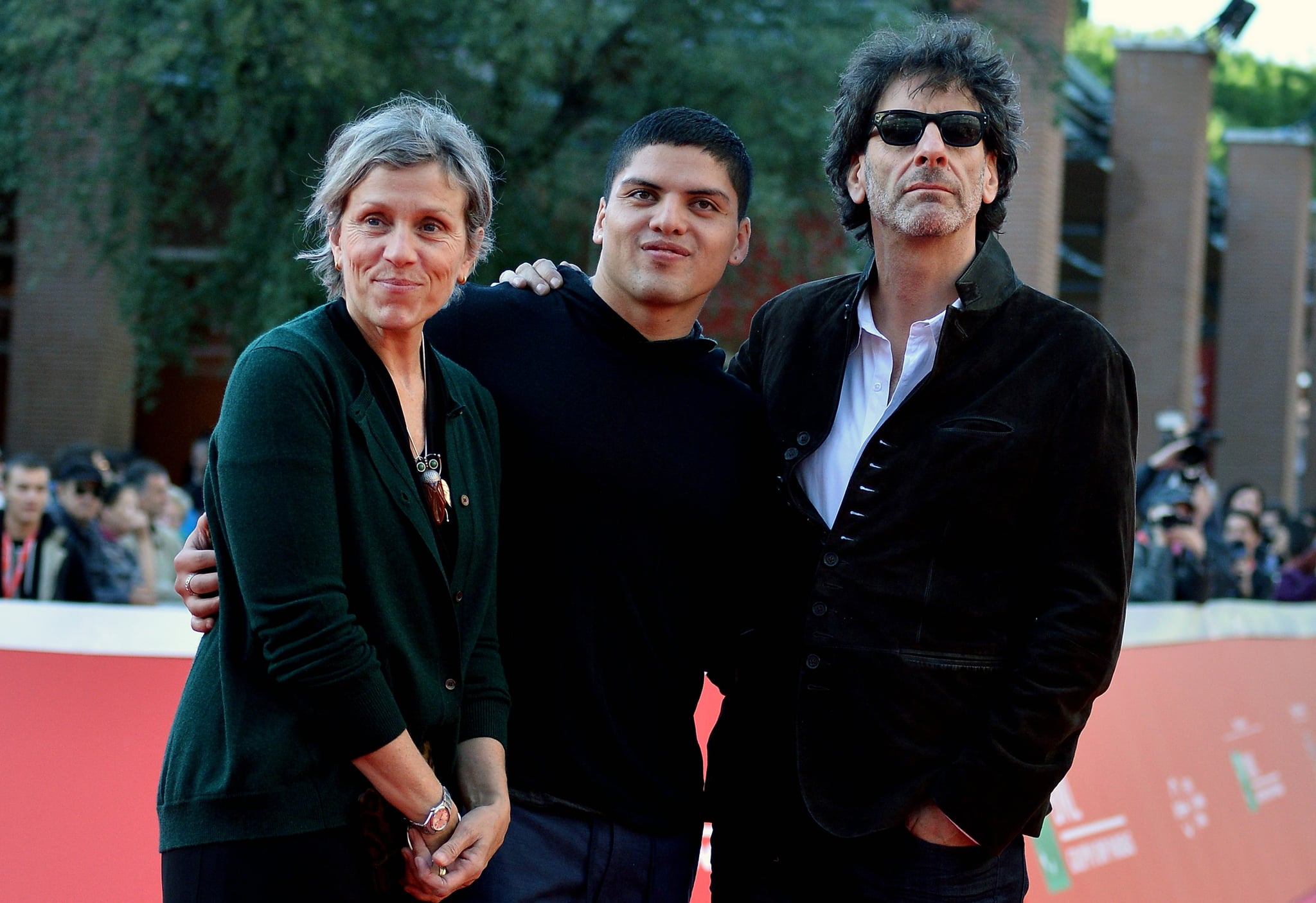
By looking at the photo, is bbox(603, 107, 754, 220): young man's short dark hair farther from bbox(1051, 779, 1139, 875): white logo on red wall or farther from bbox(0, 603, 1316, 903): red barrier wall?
bbox(1051, 779, 1139, 875): white logo on red wall

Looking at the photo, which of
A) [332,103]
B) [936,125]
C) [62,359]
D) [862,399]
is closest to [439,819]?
[862,399]

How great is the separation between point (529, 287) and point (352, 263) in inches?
28.9

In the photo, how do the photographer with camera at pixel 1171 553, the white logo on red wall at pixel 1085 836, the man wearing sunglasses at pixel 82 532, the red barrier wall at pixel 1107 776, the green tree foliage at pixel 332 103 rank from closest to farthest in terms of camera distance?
the red barrier wall at pixel 1107 776
the white logo on red wall at pixel 1085 836
the man wearing sunglasses at pixel 82 532
the photographer with camera at pixel 1171 553
the green tree foliage at pixel 332 103

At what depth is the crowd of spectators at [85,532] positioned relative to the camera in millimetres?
7051

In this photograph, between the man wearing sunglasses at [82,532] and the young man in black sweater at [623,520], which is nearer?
the young man in black sweater at [623,520]

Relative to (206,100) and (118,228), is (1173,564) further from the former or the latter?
(118,228)

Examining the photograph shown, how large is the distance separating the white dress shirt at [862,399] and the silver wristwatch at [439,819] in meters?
1.02

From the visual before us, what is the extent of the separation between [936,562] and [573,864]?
938mm

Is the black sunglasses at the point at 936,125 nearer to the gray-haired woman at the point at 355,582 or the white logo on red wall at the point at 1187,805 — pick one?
the gray-haired woman at the point at 355,582

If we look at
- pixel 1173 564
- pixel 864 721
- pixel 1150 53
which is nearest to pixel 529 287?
pixel 864 721

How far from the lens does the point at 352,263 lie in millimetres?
2295

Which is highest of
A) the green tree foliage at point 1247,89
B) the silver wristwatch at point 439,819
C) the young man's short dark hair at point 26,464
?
the green tree foliage at point 1247,89

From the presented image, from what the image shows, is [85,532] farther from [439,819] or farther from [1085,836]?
[439,819]

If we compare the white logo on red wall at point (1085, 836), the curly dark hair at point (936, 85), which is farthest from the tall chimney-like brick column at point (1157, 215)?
the curly dark hair at point (936, 85)
